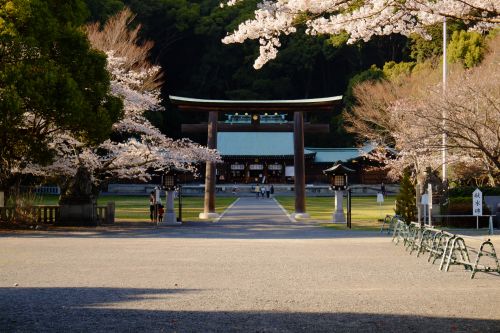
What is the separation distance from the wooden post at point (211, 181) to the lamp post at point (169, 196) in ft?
10.7

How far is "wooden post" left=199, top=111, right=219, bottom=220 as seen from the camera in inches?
1156

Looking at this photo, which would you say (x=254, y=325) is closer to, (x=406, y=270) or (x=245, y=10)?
(x=406, y=270)

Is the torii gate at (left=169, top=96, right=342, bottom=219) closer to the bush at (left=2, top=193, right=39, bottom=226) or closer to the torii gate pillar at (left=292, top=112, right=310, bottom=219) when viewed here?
the torii gate pillar at (left=292, top=112, right=310, bottom=219)

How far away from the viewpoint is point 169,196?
26047 millimetres

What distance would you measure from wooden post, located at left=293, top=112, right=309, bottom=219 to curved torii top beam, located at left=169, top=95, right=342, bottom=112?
643 mm

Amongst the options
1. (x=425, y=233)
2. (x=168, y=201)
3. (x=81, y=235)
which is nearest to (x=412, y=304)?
(x=425, y=233)

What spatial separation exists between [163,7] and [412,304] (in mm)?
61757

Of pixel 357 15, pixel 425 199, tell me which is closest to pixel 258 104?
pixel 425 199

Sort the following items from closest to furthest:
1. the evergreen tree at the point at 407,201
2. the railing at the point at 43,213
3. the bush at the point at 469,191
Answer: the railing at the point at 43,213 < the evergreen tree at the point at 407,201 < the bush at the point at 469,191

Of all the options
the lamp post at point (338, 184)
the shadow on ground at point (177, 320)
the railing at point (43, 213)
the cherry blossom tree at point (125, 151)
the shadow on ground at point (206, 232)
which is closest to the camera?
the shadow on ground at point (177, 320)

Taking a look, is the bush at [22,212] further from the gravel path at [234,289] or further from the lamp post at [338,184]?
the lamp post at [338,184]

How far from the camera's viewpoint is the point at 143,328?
21.7 feet

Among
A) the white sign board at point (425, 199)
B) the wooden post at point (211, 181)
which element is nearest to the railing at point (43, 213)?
the wooden post at point (211, 181)

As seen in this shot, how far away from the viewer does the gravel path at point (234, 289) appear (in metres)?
6.90
